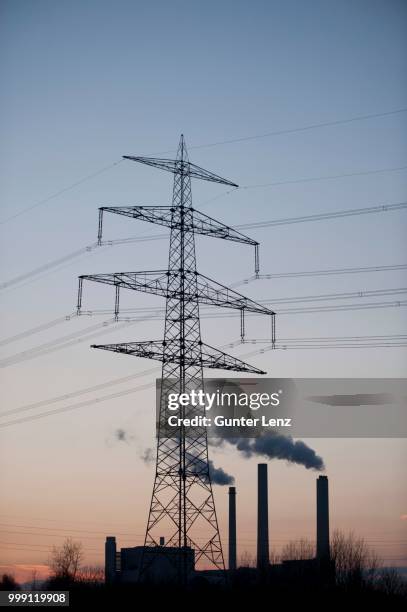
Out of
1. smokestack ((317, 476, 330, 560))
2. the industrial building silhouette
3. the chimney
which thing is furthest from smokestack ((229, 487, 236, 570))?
the chimney

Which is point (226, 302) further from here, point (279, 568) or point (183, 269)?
point (279, 568)

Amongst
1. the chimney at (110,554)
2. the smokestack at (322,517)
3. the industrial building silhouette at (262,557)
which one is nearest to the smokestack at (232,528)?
the industrial building silhouette at (262,557)

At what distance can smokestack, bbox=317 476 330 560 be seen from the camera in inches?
2918

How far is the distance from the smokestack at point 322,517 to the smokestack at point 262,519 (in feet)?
12.2

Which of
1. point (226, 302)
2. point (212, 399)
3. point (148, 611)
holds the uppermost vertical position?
point (226, 302)

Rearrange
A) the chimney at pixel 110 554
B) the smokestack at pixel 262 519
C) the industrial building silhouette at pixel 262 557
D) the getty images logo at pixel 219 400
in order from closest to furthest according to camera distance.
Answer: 1. the getty images logo at pixel 219 400
2. the industrial building silhouette at pixel 262 557
3. the smokestack at pixel 262 519
4. the chimney at pixel 110 554

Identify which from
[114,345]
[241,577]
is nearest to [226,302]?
[114,345]

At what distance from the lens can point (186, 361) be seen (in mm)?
41719

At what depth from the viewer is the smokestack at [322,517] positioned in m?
74.1

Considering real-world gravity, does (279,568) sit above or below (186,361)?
below

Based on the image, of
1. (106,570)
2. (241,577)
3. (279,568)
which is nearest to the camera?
(241,577)

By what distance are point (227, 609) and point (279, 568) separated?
70.2 ft

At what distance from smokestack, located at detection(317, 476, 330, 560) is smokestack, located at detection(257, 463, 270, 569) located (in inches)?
146

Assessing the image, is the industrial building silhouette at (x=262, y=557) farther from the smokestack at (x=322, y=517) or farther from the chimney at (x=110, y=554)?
the chimney at (x=110, y=554)
